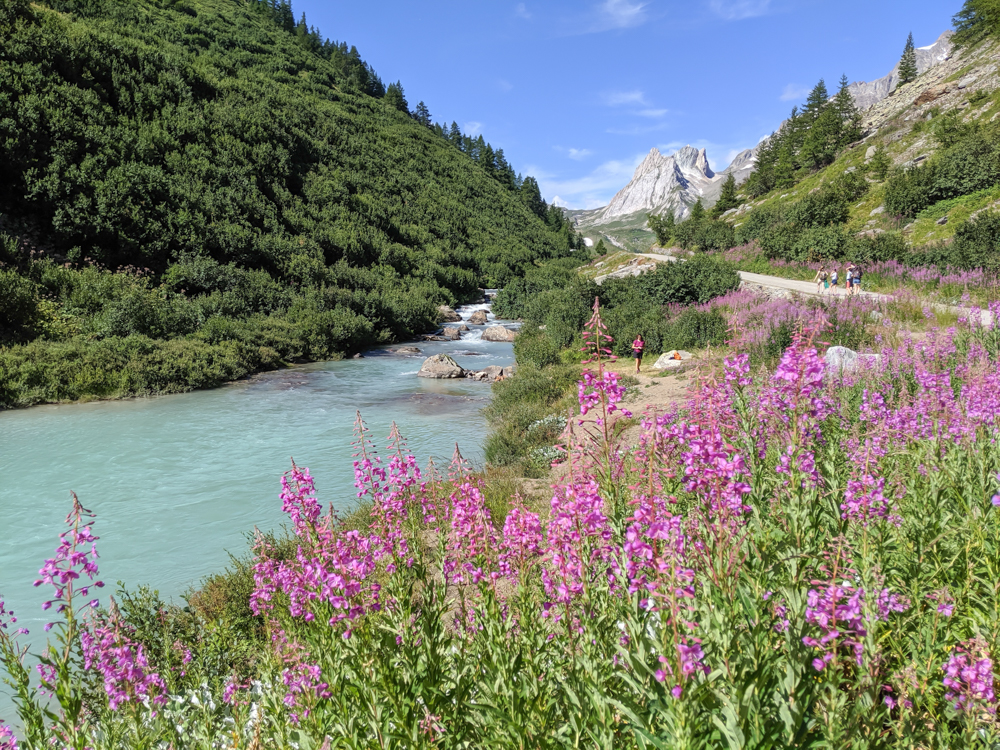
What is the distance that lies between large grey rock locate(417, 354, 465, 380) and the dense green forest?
6184mm

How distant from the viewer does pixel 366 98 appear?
253 ft

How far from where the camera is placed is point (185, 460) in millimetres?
11453

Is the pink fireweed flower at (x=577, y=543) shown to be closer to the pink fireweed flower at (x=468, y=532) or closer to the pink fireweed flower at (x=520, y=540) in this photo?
the pink fireweed flower at (x=520, y=540)

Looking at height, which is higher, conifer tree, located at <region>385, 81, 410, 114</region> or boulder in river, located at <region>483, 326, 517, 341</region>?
conifer tree, located at <region>385, 81, 410, 114</region>

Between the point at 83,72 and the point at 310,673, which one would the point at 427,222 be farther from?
the point at 310,673

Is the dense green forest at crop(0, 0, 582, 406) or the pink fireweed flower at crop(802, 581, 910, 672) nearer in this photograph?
the pink fireweed flower at crop(802, 581, 910, 672)

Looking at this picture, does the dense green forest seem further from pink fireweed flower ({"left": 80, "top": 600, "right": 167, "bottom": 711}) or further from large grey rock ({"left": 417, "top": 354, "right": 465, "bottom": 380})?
pink fireweed flower ({"left": 80, "top": 600, "right": 167, "bottom": 711})

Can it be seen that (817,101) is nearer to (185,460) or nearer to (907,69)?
(907,69)

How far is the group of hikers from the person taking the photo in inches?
674

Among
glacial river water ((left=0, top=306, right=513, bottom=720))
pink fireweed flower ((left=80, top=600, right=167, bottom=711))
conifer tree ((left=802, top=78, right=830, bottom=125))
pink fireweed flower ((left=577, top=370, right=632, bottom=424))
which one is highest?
conifer tree ((left=802, top=78, right=830, bottom=125))

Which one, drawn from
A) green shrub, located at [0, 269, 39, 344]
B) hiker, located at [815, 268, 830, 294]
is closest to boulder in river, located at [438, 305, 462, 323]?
green shrub, located at [0, 269, 39, 344]

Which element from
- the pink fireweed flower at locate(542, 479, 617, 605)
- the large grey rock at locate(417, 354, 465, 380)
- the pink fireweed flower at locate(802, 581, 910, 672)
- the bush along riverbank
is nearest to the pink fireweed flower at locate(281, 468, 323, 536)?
the bush along riverbank

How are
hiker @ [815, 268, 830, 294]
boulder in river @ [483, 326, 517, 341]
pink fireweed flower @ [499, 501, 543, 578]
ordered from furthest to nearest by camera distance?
boulder in river @ [483, 326, 517, 341] < hiker @ [815, 268, 830, 294] < pink fireweed flower @ [499, 501, 543, 578]

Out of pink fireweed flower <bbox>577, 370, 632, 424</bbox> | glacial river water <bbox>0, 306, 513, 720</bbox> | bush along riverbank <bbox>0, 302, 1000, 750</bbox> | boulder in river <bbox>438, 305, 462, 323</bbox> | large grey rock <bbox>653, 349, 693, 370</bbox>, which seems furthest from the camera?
boulder in river <bbox>438, 305, 462, 323</bbox>
